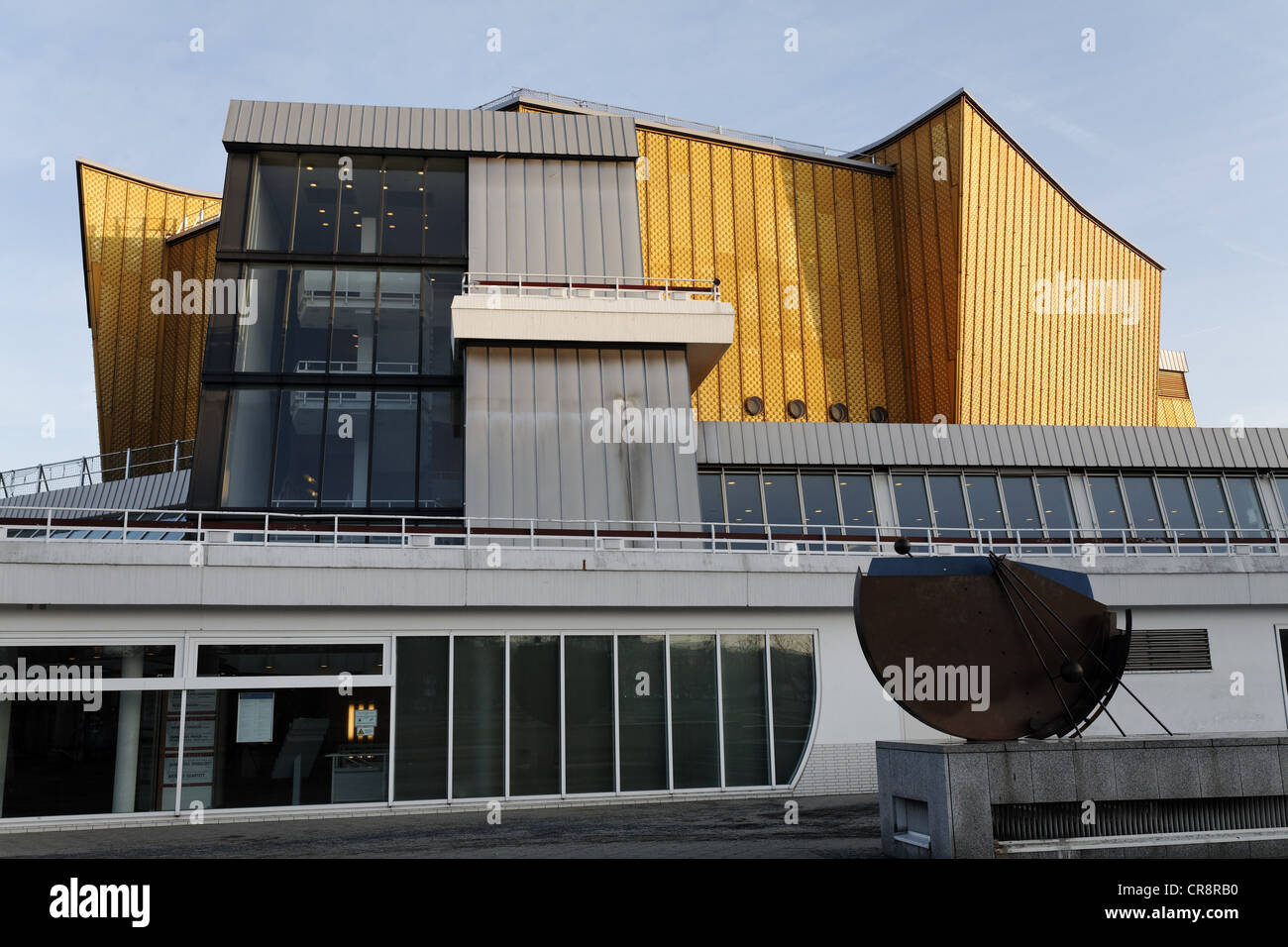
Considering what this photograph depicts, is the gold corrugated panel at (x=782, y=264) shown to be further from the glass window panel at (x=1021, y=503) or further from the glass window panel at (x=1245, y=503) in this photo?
the glass window panel at (x=1245, y=503)

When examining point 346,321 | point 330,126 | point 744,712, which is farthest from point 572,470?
point 330,126

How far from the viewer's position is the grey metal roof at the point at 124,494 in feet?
109

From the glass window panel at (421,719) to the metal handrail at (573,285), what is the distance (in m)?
9.81

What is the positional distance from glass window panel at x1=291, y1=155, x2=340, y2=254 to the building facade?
75mm

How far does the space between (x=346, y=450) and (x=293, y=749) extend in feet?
29.0

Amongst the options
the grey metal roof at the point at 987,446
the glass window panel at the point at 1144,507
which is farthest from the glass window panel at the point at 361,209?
the glass window panel at the point at 1144,507

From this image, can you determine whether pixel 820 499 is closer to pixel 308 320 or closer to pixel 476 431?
pixel 476 431

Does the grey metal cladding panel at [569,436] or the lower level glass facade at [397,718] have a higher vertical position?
the grey metal cladding panel at [569,436]

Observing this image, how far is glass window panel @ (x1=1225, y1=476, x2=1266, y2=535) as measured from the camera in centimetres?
2999

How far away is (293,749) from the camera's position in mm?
16859

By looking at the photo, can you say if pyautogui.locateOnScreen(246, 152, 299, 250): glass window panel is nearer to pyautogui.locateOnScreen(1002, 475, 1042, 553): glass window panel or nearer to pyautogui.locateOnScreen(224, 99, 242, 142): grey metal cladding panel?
pyautogui.locateOnScreen(224, 99, 242, 142): grey metal cladding panel

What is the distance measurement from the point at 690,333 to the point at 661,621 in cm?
831

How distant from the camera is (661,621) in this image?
1881cm
